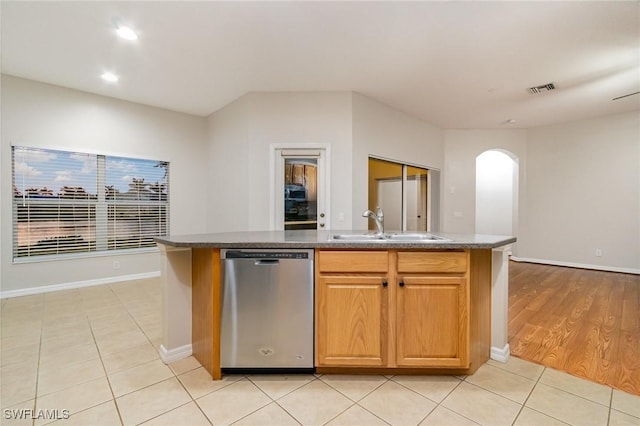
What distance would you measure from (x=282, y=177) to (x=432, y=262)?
2645mm

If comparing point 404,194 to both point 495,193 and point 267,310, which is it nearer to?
point 495,193

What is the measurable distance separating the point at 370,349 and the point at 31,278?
4.50 m

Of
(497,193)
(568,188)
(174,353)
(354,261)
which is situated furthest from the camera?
(497,193)

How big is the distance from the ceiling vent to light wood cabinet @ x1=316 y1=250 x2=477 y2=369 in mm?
3459

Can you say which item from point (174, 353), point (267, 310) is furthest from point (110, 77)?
point (267, 310)

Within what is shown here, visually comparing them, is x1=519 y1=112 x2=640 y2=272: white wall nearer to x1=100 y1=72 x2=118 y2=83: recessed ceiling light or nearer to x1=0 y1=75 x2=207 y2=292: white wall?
x1=0 y1=75 x2=207 y2=292: white wall

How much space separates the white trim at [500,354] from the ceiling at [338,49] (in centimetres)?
272

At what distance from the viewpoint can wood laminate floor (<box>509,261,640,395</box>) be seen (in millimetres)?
1955

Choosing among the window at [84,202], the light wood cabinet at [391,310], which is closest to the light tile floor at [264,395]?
the light wood cabinet at [391,310]

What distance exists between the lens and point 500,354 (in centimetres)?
204

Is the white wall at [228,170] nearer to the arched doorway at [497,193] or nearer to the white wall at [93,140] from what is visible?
the white wall at [93,140]

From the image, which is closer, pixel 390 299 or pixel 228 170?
pixel 390 299

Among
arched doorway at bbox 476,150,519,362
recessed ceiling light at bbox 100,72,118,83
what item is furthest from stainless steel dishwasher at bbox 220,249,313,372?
arched doorway at bbox 476,150,519,362

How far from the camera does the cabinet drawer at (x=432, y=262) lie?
174cm
